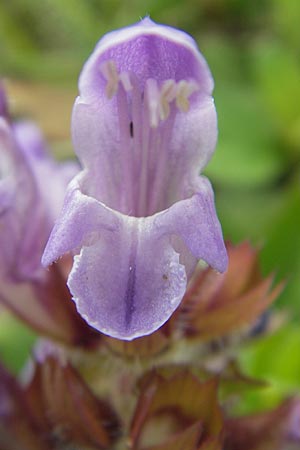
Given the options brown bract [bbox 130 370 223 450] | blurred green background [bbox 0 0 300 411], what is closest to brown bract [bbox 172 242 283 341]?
brown bract [bbox 130 370 223 450]

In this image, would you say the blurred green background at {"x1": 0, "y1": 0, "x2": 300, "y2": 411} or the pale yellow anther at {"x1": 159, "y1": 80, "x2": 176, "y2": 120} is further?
the blurred green background at {"x1": 0, "y1": 0, "x2": 300, "y2": 411}

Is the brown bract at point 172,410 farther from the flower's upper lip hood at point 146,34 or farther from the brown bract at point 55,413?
the flower's upper lip hood at point 146,34

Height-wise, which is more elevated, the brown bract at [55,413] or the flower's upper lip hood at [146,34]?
the flower's upper lip hood at [146,34]

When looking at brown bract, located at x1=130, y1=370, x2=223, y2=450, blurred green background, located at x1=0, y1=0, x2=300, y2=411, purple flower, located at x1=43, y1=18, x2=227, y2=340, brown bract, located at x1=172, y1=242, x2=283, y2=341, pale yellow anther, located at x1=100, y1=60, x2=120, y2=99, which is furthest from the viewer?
blurred green background, located at x1=0, y1=0, x2=300, y2=411

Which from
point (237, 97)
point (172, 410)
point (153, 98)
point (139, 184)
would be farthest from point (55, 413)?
point (237, 97)

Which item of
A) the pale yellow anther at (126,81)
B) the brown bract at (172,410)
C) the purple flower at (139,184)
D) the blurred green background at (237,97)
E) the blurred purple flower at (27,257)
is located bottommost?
the blurred green background at (237,97)

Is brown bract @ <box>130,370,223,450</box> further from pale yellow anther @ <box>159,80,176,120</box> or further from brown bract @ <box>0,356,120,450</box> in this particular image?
pale yellow anther @ <box>159,80,176,120</box>

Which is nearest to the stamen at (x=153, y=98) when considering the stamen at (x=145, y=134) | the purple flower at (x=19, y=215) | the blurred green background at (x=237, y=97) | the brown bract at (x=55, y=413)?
the stamen at (x=145, y=134)

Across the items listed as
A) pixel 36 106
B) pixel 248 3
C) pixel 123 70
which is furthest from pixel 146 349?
pixel 248 3
